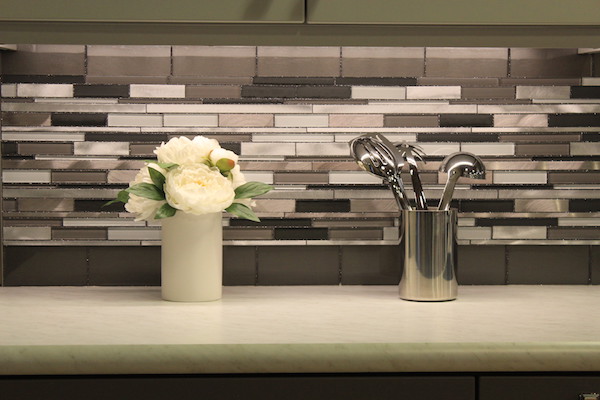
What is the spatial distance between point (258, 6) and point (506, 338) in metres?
0.75

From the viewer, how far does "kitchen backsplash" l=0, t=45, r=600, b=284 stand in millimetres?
1875

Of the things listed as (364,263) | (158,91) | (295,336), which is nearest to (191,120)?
(158,91)

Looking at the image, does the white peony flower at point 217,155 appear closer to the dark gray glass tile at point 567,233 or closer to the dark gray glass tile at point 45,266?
the dark gray glass tile at point 45,266

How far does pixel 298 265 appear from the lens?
1904mm

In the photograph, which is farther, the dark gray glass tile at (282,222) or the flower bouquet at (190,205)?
the dark gray glass tile at (282,222)

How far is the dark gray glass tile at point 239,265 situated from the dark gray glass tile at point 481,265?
483mm

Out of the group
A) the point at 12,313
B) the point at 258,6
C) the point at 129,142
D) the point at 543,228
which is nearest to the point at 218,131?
the point at 129,142

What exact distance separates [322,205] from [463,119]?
38cm

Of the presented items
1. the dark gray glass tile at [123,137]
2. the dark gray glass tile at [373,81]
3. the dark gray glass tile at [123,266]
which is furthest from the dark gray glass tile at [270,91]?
the dark gray glass tile at [123,266]

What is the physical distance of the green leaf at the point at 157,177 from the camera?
1.62 metres

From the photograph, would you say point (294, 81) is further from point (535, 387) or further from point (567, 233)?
point (535, 387)

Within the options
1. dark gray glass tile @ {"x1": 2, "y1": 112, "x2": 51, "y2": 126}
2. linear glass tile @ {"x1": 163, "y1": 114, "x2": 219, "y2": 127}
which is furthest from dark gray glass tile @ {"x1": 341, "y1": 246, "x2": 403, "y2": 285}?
dark gray glass tile @ {"x1": 2, "y1": 112, "x2": 51, "y2": 126}

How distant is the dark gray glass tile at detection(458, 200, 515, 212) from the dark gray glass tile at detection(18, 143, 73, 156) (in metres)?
0.92

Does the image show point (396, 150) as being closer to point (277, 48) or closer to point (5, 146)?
point (277, 48)
